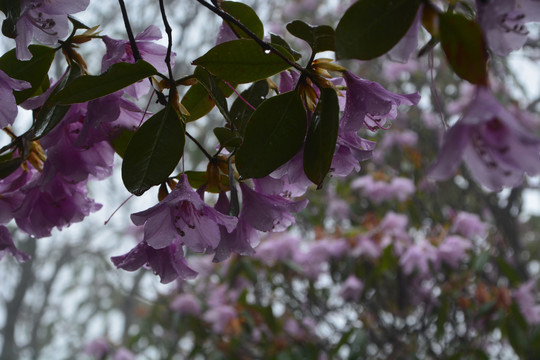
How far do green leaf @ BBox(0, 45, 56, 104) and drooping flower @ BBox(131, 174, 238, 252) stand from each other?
0.76ft

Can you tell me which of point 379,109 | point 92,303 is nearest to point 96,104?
point 379,109

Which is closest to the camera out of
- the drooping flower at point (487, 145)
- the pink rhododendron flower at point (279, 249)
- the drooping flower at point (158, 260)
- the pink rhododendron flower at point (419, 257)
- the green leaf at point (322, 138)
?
the drooping flower at point (487, 145)

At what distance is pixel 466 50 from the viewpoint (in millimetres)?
412

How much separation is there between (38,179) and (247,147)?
301 mm

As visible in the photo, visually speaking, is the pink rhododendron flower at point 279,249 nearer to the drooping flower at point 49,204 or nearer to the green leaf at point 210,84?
the drooping flower at point 49,204

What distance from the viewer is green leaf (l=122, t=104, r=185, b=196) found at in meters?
0.62

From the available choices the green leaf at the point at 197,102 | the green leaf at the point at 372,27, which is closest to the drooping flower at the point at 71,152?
the green leaf at the point at 197,102

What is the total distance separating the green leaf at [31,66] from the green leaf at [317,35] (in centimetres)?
31

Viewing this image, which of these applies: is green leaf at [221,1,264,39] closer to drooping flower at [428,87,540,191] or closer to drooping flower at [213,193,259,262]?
drooping flower at [213,193,259,262]

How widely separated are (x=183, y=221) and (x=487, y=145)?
1.20ft

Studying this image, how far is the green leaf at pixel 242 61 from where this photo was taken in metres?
0.63

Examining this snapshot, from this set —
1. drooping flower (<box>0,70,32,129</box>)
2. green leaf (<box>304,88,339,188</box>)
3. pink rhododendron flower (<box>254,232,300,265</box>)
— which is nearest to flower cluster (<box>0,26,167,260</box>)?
drooping flower (<box>0,70,32,129</box>)

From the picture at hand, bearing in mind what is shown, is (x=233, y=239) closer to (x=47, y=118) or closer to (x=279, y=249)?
(x=47, y=118)

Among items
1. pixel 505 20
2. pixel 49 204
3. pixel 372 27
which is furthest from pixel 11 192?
pixel 505 20
